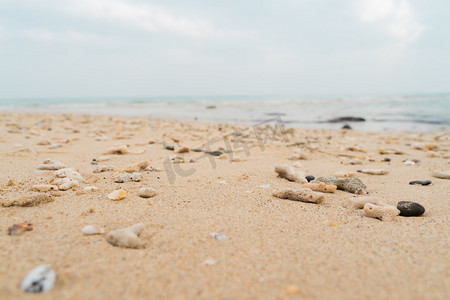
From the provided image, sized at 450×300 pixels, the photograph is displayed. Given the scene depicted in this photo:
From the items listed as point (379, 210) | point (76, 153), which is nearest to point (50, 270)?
point (379, 210)

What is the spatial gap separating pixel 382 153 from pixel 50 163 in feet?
15.1

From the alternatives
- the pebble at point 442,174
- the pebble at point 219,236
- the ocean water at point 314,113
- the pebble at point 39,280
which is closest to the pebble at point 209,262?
the pebble at point 219,236

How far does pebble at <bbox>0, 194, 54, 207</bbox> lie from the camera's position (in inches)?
66.1

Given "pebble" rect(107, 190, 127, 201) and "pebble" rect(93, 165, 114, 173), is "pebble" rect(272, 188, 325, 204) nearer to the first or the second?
"pebble" rect(107, 190, 127, 201)

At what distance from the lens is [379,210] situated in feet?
5.72

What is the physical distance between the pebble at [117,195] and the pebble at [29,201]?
0.37 meters

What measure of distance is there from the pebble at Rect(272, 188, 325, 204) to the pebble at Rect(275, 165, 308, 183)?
579 millimetres

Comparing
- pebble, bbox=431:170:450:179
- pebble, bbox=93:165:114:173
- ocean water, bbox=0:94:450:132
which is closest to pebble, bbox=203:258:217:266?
pebble, bbox=93:165:114:173

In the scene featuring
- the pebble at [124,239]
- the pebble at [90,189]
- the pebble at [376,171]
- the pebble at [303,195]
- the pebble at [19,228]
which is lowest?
the pebble at [376,171]

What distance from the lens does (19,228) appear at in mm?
1358

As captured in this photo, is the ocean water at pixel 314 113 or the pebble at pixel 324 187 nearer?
the pebble at pixel 324 187

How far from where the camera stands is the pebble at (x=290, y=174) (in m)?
2.62

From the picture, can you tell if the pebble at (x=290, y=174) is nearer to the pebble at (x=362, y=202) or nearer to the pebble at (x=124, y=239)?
the pebble at (x=362, y=202)

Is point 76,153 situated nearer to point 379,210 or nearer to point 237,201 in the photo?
point 237,201
